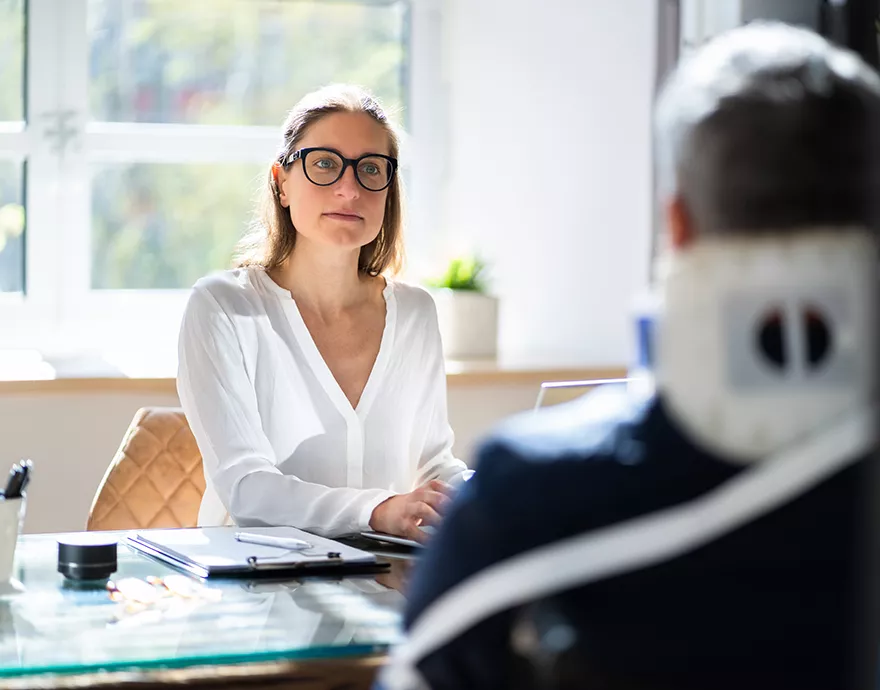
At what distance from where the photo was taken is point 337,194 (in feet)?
7.41

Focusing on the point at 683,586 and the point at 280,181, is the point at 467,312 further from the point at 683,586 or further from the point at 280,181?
the point at 683,586

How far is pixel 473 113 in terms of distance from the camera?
3725mm

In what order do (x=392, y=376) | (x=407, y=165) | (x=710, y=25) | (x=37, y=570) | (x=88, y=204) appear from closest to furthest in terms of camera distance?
1. (x=37, y=570)
2. (x=392, y=376)
3. (x=710, y=25)
4. (x=88, y=204)
5. (x=407, y=165)

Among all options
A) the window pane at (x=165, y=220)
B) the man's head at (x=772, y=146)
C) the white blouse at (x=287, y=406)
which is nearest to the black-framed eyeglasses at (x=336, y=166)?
the white blouse at (x=287, y=406)

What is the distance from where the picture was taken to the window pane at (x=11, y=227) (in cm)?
348

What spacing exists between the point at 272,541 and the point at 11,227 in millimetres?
2181

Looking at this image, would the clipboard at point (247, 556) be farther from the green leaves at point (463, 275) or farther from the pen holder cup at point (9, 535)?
the green leaves at point (463, 275)

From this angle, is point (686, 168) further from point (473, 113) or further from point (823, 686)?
point (473, 113)

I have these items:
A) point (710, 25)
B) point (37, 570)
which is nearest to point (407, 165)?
point (710, 25)

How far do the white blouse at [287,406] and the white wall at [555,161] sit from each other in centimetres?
106

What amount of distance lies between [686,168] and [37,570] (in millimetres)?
1091

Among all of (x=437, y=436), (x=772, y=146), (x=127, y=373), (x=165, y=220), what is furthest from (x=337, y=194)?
(x=772, y=146)

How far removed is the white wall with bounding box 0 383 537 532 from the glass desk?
4.94 ft

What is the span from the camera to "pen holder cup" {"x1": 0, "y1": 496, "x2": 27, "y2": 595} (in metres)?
1.42
